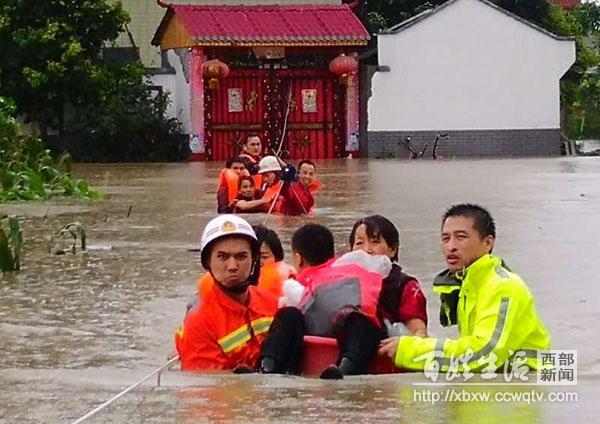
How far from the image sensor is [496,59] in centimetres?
3378

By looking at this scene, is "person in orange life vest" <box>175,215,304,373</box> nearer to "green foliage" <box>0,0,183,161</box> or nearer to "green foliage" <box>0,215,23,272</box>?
→ "green foliage" <box>0,215,23,272</box>

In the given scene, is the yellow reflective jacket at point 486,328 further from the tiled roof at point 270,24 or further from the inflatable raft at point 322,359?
the tiled roof at point 270,24

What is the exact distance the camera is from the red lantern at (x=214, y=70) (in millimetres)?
31172

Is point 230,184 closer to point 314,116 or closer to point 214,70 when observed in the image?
point 214,70

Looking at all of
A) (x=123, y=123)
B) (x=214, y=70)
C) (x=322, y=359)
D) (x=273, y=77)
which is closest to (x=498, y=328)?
(x=322, y=359)

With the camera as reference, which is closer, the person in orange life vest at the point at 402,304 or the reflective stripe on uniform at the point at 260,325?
the reflective stripe on uniform at the point at 260,325

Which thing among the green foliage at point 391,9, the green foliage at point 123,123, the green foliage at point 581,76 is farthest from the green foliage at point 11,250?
the green foliage at point 581,76

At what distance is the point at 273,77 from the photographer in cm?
3250

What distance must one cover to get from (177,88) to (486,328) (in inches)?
1118

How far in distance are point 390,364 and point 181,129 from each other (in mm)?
27221

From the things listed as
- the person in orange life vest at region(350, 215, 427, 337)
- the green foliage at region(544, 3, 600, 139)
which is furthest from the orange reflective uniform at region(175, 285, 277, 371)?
the green foliage at region(544, 3, 600, 139)

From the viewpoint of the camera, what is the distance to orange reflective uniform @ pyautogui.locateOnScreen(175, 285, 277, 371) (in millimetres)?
6305

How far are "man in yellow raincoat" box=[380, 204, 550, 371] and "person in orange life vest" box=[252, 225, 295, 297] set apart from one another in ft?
2.77

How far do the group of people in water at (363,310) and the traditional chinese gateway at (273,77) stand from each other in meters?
25.1
